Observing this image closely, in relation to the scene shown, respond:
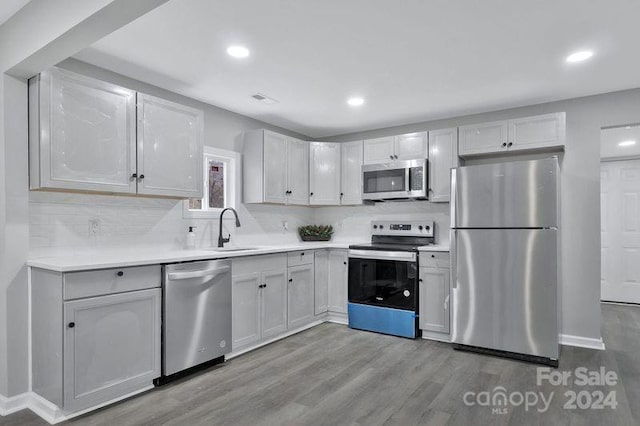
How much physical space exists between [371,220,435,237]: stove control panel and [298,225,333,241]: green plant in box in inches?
25.0

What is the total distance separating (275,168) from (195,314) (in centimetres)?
194

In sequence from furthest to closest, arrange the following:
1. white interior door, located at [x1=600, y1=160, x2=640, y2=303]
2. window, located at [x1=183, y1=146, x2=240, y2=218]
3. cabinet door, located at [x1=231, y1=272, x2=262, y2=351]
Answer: white interior door, located at [x1=600, y1=160, x2=640, y2=303]
window, located at [x1=183, y1=146, x2=240, y2=218]
cabinet door, located at [x1=231, y1=272, x2=262, y2=351]

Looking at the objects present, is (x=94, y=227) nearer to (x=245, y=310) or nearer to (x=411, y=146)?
(x=245, y=310)

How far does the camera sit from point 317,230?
16.4 feet

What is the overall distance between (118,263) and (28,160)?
35.7 inches

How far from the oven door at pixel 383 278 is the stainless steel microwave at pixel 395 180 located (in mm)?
710

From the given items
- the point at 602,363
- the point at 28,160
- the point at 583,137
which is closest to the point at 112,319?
the point at 28,160

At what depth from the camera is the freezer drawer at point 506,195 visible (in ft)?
10.3

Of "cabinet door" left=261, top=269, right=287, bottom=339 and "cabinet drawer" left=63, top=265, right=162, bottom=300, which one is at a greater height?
"cabinet drawer" left=63, top=265, right=162, bottom=300

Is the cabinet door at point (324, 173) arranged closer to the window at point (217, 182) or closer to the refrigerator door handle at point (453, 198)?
the window at point (217, 182)

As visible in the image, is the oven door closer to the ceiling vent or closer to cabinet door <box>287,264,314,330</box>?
cabinet door <box>287,264,314,330</box>

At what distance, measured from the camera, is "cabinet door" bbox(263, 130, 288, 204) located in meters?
4.12

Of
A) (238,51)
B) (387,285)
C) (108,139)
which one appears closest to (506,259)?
(387,285)

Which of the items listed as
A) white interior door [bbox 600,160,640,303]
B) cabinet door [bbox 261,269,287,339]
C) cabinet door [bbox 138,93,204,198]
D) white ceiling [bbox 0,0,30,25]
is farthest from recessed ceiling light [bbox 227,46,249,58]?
white interior door [bbox 600,160,640,303]
